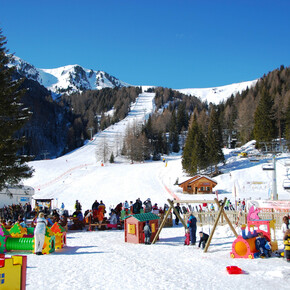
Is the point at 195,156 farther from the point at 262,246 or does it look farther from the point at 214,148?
the point at 262,246

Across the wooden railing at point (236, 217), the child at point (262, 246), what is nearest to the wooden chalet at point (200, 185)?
the wooden railing at point (236, 217)

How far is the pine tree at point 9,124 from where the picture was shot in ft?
47.5

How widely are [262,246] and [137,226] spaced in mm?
5016

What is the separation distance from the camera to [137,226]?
1207 cm

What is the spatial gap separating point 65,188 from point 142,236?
1168 inches

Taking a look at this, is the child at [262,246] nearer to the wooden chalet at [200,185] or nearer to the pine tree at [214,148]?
the wooden chalet at [200,185]

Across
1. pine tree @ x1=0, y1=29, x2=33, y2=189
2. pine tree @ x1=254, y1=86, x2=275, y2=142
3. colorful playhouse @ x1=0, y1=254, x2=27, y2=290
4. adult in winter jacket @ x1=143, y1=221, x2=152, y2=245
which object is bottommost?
adult in winter jacket @ x1=143, y1=221, x2=152, y2=245

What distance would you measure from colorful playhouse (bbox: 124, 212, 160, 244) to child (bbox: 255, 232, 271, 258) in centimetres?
473

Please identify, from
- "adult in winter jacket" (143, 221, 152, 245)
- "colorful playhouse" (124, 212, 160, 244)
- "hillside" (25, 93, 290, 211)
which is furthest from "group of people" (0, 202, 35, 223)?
"adult in winter jacket" (143, 221, 152, 245)

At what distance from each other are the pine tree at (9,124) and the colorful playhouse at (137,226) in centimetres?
652

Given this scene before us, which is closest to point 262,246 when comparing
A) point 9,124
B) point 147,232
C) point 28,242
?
point 147,232

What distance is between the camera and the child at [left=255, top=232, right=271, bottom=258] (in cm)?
868

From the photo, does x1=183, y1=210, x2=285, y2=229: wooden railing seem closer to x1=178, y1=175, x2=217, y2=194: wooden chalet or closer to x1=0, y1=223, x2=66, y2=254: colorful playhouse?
x1=0, y1=223, x2=66, y2=254: colorful playhouse

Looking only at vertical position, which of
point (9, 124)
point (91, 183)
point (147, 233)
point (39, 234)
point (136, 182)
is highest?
point (9, 124)
